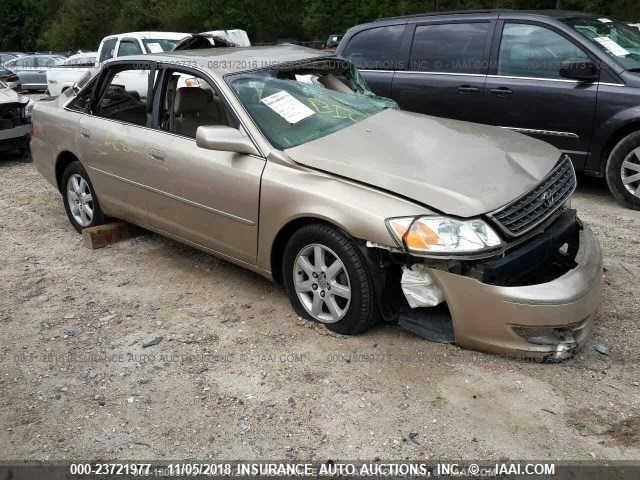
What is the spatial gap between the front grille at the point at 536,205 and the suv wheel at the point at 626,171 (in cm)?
197

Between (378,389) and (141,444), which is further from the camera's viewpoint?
(378,389)

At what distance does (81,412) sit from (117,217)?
2.33m

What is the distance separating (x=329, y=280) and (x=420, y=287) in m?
0.55

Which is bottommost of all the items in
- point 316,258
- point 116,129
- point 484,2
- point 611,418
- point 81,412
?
point 81,412

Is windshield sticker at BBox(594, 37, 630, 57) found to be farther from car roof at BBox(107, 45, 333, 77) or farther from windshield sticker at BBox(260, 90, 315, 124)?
windshield sticker at BBox(260, 90, 315, 124)

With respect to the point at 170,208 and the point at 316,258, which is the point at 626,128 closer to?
the point at 316,258

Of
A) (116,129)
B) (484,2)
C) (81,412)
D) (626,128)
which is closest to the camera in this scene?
(81,412)

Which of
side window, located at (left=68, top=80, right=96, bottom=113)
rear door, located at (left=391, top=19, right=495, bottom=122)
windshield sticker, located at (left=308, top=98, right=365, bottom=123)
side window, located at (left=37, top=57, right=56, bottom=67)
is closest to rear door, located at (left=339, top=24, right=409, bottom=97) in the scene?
rear door, located at (left=391, top=19, right=495, bottom=122)

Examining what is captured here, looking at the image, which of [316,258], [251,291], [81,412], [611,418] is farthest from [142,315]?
[611,418]

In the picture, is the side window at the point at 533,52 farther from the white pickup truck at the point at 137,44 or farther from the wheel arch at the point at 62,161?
the white pickup truck at the point at 137,44

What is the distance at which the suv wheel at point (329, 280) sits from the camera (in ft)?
10.8

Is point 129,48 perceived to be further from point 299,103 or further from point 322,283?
point 322,283

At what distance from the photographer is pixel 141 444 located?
279cm

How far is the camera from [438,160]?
346 centimetres
